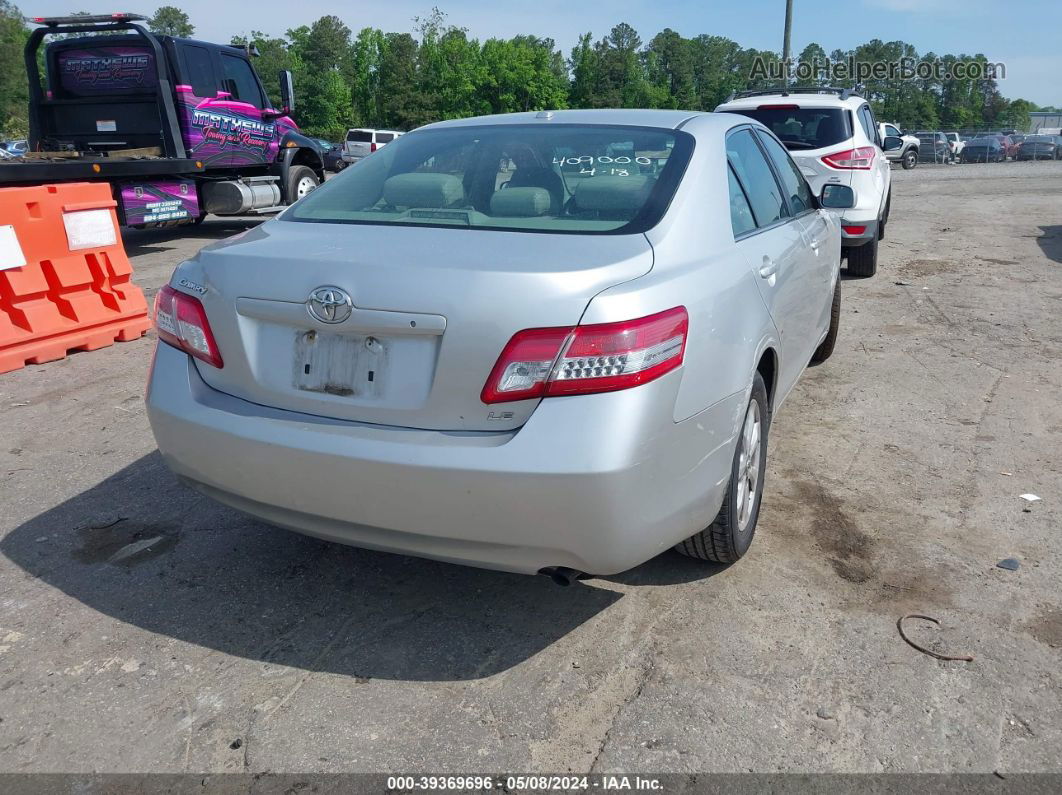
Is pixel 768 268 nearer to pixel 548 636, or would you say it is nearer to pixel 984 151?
pixel 548 636

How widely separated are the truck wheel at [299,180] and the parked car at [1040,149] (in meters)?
40.7

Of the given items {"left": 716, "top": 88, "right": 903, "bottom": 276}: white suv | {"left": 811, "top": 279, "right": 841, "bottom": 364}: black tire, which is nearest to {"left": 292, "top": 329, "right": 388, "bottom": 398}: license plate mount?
{"left": 811, "top": 279, "right": 841, "bottom": 364}: black tire

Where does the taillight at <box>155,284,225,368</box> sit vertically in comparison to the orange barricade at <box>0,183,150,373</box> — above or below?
above

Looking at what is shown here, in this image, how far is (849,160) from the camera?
940 centimetres

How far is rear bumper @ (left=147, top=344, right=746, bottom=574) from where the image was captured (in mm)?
2514

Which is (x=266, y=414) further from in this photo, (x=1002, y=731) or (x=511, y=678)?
(x=1002, y=731)

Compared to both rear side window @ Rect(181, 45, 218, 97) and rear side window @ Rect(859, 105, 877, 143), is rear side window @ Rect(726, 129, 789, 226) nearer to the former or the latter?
rear side window @ Rect(859, 105, 877, 143)

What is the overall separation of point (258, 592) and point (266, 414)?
2.76 feet

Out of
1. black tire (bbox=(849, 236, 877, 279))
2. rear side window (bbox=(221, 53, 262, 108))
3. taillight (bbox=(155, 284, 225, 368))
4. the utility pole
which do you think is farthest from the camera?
the utility pole

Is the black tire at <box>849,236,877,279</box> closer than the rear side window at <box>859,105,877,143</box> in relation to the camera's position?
Yes

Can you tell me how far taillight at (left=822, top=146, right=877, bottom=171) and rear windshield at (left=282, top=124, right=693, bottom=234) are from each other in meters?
6.46

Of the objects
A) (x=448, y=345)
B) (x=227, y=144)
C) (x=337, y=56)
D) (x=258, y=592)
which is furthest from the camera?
(x=337, y=56)

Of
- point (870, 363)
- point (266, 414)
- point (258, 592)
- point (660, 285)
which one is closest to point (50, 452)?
point (258, 592)

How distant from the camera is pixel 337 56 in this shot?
8219 centimetres
